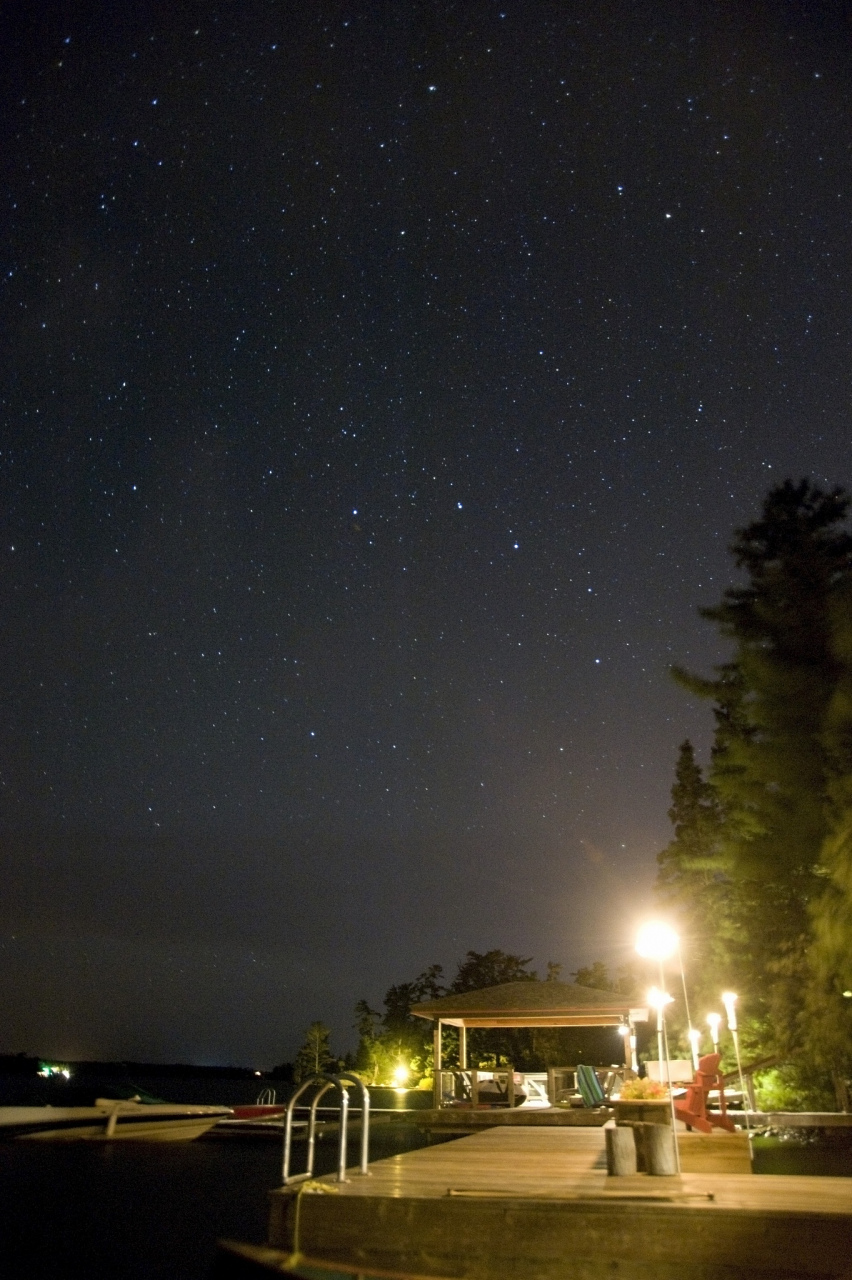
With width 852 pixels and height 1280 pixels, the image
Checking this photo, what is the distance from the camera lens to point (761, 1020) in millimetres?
18453

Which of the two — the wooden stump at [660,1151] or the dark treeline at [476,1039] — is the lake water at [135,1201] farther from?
the dark treeline at [476,1039]

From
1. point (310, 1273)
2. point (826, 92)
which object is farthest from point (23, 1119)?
point (826, 92)

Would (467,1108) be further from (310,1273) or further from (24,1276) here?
(310,1273)

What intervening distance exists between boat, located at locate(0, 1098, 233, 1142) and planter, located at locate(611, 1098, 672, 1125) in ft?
56.3

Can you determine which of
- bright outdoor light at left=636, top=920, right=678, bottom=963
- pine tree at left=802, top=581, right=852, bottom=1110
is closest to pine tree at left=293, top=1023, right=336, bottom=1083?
pine tree at left=802, top=581, right=852, bottom=1110

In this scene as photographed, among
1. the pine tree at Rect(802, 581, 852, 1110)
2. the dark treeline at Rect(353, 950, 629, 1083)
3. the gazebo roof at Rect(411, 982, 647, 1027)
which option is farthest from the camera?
the dark treeline at Rect(353, 950, 629, 1083)

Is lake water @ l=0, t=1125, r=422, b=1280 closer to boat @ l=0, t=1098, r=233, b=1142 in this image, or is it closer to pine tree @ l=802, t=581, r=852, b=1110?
boat @ l=0, t=1098, r=233, b=1142

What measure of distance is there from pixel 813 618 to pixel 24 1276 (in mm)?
15550

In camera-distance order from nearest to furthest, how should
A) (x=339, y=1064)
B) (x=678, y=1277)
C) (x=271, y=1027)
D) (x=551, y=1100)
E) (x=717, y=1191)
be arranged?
(x=678, y=1277) < (x=717, y=1191) < (x=551, y=1100) < (x=339, y=1064) < (x=271, y=1027)

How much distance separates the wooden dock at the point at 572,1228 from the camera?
5.20 metres

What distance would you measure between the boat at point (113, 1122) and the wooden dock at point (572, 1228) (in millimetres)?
18268

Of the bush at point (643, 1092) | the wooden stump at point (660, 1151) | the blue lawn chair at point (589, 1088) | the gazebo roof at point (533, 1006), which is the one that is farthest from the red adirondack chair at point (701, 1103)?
the gazebo roof at point (533, 1006)

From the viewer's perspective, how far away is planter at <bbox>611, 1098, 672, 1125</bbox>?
8219 mm

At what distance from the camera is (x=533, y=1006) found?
17719mm
